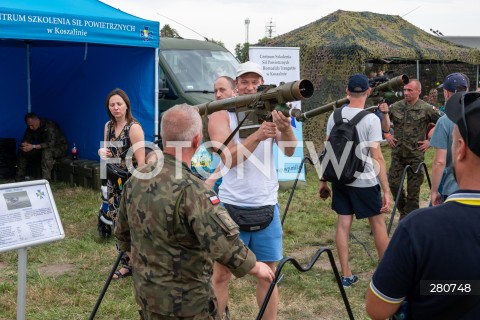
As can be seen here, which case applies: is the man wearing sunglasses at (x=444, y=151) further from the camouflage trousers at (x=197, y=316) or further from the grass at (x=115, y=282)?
the camouflage trousers at (x=197, y=316)

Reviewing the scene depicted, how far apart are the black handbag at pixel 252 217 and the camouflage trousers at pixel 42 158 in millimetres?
A: 6843

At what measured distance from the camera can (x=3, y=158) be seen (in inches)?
386

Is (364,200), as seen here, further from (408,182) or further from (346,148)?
(408,182)

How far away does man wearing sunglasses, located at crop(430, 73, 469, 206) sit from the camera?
13.4 ft

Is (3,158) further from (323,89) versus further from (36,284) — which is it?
(323,89)

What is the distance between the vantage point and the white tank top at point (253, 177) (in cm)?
343

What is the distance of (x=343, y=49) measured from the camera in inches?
442

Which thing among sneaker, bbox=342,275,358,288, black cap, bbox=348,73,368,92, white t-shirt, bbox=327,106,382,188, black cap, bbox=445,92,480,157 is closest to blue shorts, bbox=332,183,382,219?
white t-shirt, bbox=327,106,382,188

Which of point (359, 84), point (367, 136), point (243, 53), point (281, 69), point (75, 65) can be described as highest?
point (243, 53)

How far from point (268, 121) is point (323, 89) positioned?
860cm

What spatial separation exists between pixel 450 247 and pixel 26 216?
2615 millimetres

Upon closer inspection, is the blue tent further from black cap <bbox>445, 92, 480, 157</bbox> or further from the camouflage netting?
black cap <bbox>445, 92, 480, 157</bbox>

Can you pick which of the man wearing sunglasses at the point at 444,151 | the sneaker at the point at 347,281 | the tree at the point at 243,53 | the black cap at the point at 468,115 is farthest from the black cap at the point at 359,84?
the tree at the point at 243,53

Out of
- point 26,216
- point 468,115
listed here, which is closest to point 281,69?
point 26,216
